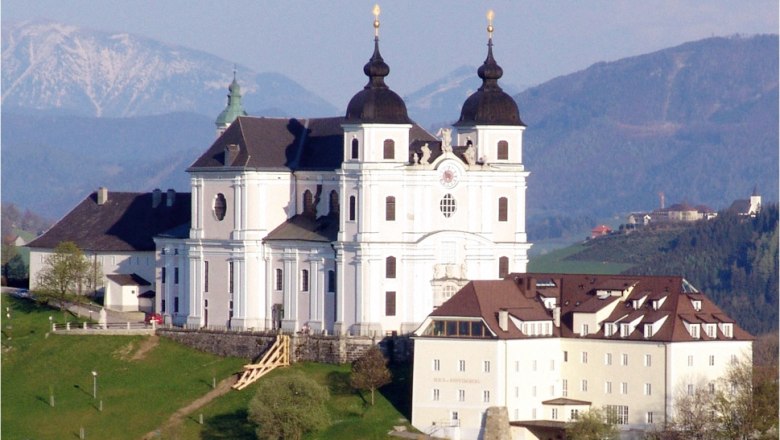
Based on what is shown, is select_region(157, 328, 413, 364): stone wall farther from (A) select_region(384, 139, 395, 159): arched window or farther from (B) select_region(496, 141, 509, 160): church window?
(B) select_region(496, 141, 509, 160): church window

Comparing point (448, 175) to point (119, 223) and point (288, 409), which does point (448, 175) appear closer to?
point (288, 409)

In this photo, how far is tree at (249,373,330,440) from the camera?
3509 inches

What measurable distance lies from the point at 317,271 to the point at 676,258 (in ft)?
327

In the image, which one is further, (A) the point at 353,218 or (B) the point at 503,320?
(A) the point at 353,218

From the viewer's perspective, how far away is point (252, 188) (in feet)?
339

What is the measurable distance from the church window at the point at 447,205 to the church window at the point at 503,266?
3231 millimetres

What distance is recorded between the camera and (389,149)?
9819 centimetres

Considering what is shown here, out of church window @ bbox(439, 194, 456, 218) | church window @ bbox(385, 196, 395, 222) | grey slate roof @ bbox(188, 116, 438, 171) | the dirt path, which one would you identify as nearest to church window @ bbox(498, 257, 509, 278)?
church window @ bbox(439, 194, 456, 218)

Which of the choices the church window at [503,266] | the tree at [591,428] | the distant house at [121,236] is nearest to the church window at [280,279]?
the church window at [503,266]

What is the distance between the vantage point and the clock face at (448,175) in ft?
326

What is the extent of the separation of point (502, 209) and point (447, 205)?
3175 mm

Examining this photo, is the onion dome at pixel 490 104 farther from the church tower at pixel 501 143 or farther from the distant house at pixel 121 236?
the distant house at pixel 121 236

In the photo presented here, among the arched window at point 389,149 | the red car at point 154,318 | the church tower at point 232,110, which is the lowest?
the red car at point 154,318

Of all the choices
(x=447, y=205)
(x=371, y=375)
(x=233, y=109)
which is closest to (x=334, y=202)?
(x=447, y=205)
